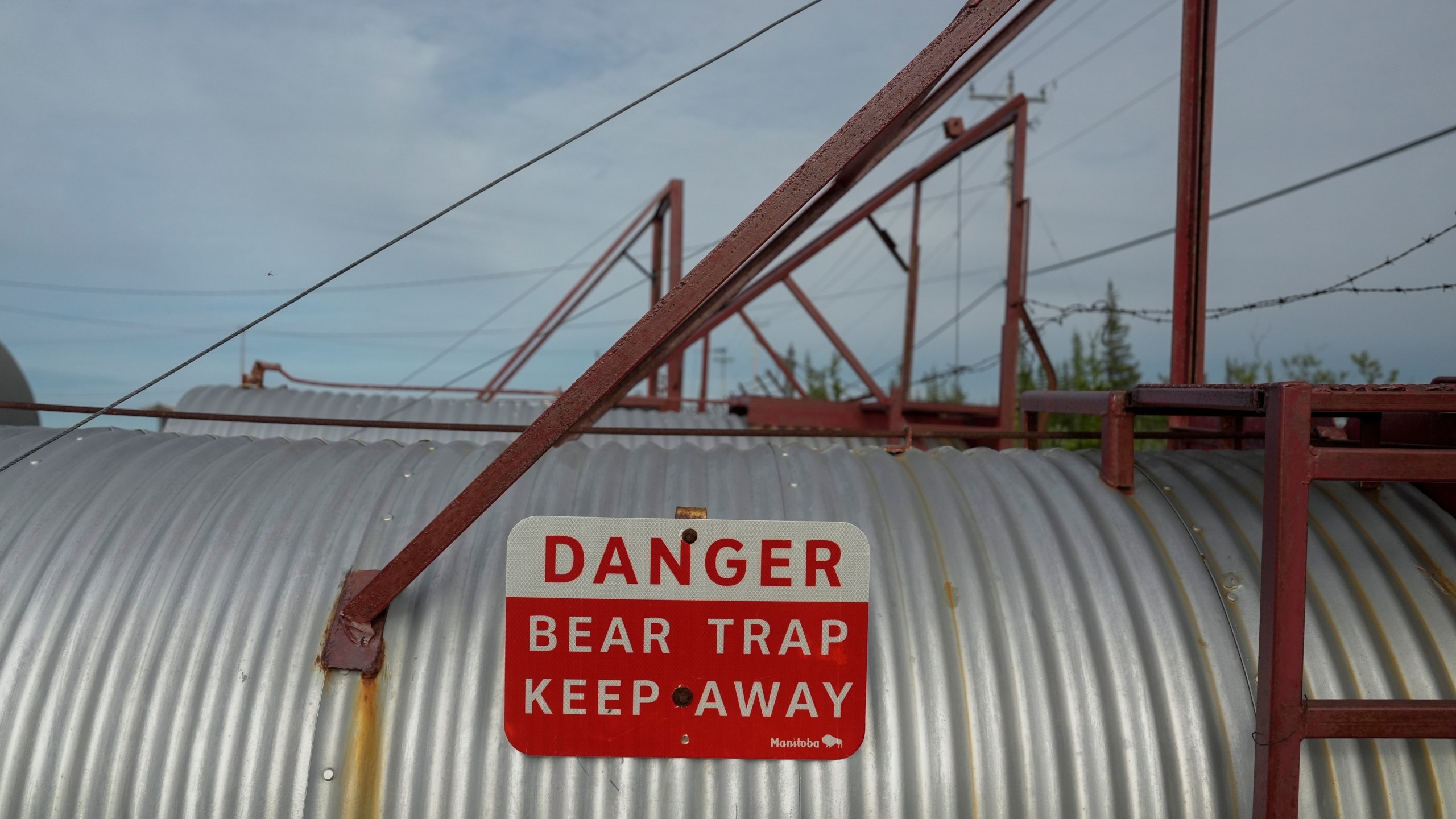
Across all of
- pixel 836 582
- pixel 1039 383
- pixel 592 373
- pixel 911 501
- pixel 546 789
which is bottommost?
pixel 546 789

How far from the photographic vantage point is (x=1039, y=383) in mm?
39625

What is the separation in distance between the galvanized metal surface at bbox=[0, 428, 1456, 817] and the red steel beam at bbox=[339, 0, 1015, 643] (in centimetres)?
34

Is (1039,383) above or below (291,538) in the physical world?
above

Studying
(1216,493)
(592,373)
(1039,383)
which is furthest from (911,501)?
(1039,383)

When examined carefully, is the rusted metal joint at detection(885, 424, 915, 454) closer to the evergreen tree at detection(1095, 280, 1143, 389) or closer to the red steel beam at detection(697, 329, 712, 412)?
the red steel beam at detection(697, 329, 712, 412)

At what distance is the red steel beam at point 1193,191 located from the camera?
15.0ft

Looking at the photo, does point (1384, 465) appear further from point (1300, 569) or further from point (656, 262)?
point (656, 262)

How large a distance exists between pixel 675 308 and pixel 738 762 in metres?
1.54

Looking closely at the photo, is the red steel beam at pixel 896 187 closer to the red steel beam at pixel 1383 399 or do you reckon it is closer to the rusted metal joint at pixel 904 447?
the rusted metal joint at pixel 904 447

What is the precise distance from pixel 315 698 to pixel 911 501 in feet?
7.58

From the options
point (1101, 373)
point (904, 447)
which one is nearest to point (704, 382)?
point (904, 447)

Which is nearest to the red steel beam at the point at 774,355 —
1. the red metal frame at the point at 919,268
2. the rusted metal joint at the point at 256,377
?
the red metal frame at the point at 919,268

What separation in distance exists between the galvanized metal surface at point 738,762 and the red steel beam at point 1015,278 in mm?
6893

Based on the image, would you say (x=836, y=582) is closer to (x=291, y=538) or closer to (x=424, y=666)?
(x=424, y=666)
